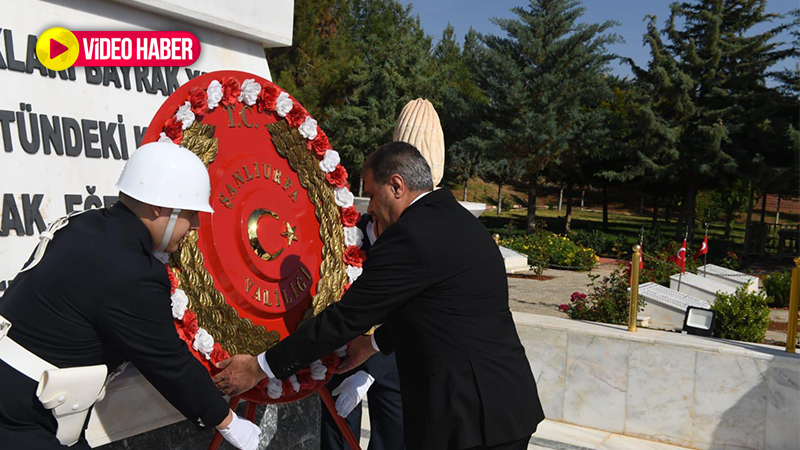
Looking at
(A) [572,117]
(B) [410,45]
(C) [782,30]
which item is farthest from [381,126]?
(C) [782,30]

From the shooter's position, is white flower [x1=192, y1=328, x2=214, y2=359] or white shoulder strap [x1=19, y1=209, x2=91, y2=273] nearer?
white shoulder strap [x1=19, y1=209, x2=91, y2=273]

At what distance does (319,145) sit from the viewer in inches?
139

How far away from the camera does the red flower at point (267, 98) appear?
10.6 ft

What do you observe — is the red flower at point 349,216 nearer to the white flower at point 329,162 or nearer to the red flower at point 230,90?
the white flower at point 329,162

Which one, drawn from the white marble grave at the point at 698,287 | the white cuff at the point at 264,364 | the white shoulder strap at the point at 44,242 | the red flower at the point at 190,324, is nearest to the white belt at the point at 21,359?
the white shoulder strap at the point at 44,242

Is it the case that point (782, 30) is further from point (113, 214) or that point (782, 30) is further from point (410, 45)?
point (113, 214)

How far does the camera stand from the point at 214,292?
2783 mm

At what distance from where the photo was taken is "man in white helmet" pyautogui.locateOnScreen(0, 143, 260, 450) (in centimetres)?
203

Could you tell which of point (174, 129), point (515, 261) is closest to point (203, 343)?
point (174, 129)

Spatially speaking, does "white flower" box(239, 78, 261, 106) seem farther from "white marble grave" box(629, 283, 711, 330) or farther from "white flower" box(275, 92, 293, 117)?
"white marble grave" box(629, 283, 711, 330)

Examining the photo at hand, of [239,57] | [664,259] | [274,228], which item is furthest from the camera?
[664,259]

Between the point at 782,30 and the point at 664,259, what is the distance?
50.8ft

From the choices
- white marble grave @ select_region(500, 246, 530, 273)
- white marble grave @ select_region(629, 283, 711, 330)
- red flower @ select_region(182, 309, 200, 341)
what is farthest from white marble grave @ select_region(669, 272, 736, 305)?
red flower @ select_region(182, 309, 200, 341)

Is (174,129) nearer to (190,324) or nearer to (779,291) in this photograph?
(190,324)
